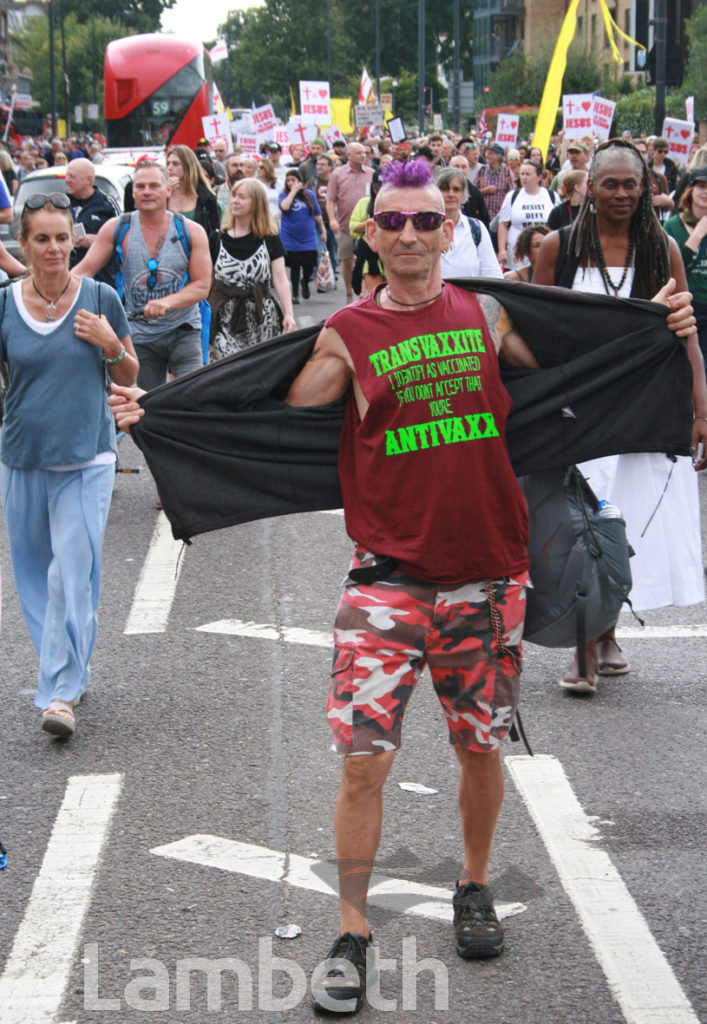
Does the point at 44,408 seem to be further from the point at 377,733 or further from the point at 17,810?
the point at 377,733

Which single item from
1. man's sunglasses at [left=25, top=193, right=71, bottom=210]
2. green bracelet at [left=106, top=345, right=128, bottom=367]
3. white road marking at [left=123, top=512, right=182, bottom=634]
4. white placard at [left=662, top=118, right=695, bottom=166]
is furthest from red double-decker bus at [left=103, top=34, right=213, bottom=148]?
green bracelet at [left=106, top=345, right=128, bottom=367]

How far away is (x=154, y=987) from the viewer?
3688 millimetres

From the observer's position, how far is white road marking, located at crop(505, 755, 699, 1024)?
357 cm

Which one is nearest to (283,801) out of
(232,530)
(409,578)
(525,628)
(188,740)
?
(188,740)

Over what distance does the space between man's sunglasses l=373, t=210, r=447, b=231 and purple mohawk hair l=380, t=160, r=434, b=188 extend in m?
0.09

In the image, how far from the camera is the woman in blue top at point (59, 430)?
5.50 meters

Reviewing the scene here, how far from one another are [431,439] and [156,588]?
4288 mm

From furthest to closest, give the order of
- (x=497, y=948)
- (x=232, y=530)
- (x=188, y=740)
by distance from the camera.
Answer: (x=232, y=530) < (x=188, y=740) < (x=497, y=948)

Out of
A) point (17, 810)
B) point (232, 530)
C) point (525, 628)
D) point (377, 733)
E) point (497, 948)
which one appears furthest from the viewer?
point (232, 530)

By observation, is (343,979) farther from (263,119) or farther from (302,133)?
(263,119)

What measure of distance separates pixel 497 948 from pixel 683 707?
2248 mm

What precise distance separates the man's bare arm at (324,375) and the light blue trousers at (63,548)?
1993mm

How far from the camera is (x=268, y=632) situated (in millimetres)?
6805

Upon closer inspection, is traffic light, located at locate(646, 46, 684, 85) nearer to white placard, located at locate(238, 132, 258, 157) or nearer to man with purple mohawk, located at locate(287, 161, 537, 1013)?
white placard, located at locate(238, 132, 258, 157)
